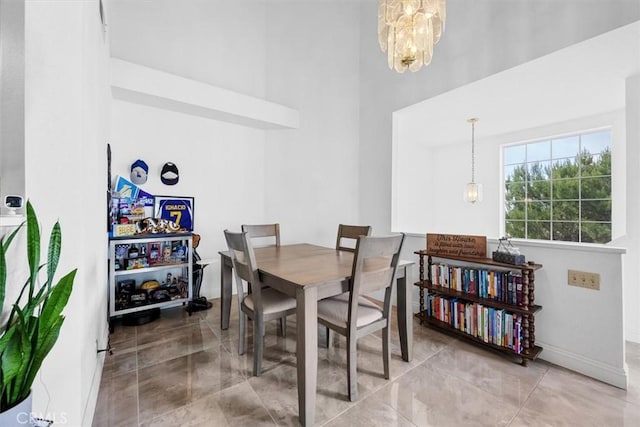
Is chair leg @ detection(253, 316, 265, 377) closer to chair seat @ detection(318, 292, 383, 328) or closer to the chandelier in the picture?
chair seat @ detection(318, 292, 383, 328)

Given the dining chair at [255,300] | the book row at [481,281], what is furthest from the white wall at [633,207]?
the dining chair at [255,300]

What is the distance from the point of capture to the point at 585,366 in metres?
1.79

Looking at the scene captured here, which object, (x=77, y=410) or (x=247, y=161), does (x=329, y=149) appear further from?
(x=77, y=410)

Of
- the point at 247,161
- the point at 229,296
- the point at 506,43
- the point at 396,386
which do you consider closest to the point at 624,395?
the point at 396,386

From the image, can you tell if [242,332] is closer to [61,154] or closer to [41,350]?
[41,350]

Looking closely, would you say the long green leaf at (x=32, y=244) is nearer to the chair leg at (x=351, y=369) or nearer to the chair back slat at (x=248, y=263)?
the chair back slat at (x=248, y=263)

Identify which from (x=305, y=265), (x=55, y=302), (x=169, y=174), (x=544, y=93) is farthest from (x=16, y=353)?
(x=544, y=93)

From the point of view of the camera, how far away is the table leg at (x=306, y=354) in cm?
132

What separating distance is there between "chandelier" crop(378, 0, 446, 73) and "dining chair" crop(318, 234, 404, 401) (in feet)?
3.55

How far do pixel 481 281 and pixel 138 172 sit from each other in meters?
3.32

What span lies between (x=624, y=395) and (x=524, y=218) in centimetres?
335

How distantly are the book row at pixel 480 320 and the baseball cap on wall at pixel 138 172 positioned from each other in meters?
3.07

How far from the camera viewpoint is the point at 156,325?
8.15ft

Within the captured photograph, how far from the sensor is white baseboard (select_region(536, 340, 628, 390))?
1.66 meters
